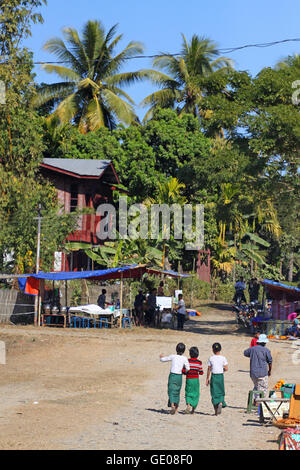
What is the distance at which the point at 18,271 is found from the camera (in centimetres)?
3356

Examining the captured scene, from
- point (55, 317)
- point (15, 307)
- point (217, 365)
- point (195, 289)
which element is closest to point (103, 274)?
point (55, 317)

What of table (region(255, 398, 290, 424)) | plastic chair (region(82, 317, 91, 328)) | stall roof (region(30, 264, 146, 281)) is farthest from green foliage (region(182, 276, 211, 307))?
table (region(255, 398, 290, 424))

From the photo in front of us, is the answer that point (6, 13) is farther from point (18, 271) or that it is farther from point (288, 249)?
point (288, 249)

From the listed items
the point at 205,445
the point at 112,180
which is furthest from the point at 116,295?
the point at 205,445

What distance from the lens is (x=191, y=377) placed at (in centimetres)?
1262

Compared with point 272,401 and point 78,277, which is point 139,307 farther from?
point 272,401

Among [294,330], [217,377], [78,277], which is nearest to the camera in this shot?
[217,377]

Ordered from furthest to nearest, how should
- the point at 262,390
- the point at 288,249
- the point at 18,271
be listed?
the point at 288,249 < the point at 18,271 < the point at 262,390

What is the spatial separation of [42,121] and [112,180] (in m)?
7.36

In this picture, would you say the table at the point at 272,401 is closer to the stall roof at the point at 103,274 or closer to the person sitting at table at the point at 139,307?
the stall roof at the point at 103,274

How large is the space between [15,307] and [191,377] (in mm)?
19151

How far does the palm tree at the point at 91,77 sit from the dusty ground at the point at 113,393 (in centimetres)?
2409

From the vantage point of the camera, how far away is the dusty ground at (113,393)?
10500mm

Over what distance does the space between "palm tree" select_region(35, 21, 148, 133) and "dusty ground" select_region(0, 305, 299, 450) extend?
79.0ft
